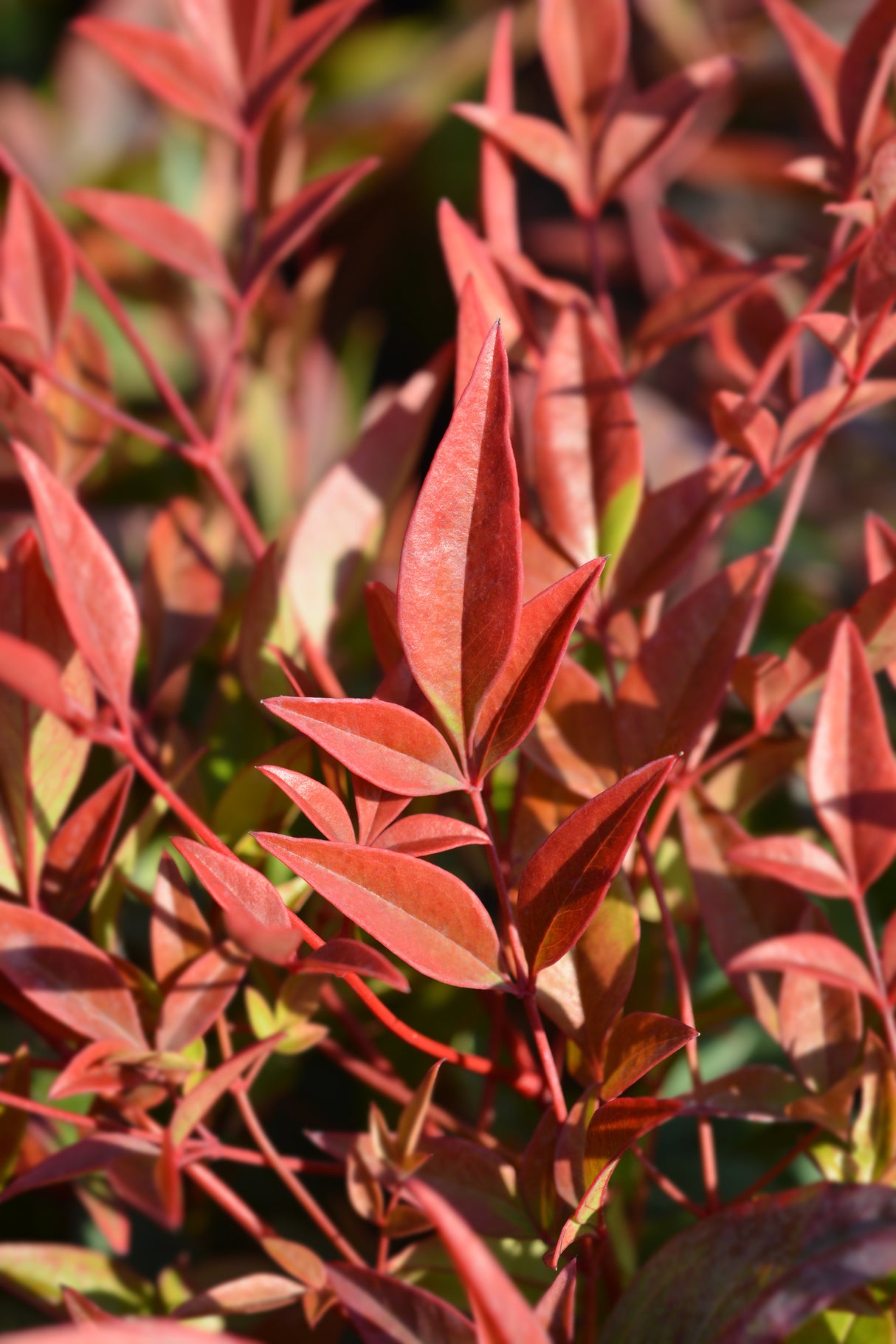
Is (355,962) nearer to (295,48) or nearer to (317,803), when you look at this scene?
(317,803)

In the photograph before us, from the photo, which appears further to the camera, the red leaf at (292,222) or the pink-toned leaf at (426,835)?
the red leaf at (292,222)

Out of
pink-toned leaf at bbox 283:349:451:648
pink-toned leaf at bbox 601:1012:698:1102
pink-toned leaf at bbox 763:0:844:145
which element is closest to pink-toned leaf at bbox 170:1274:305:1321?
pink-toned leaf at bbox 601:1012:698:1102

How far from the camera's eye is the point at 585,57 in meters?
0.45

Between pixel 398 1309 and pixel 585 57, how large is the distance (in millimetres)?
437

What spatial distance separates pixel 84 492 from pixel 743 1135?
49cm

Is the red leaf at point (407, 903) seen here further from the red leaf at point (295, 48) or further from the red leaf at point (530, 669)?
the red leaf at point (295, 48)

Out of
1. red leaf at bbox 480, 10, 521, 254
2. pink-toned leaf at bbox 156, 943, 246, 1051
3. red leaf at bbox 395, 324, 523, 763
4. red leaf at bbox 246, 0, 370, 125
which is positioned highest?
red leaf at bbox 246, 0, 370, 125

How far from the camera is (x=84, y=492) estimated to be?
2.22 ft

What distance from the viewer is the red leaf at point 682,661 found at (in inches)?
13.5

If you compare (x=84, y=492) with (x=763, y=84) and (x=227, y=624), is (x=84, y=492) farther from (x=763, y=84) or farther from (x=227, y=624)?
(x=763, y=84)

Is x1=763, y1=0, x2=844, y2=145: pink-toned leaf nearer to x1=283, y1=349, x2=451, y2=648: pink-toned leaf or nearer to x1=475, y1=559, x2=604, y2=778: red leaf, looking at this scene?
x1=283, y1=349, x2=451, y2=648: pink-toned leaf

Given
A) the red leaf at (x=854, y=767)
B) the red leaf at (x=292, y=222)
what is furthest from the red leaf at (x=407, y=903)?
the red leaf at (x=292, y=222)

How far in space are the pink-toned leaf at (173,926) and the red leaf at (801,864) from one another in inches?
6.0

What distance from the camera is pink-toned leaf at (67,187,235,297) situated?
434 millimetres
